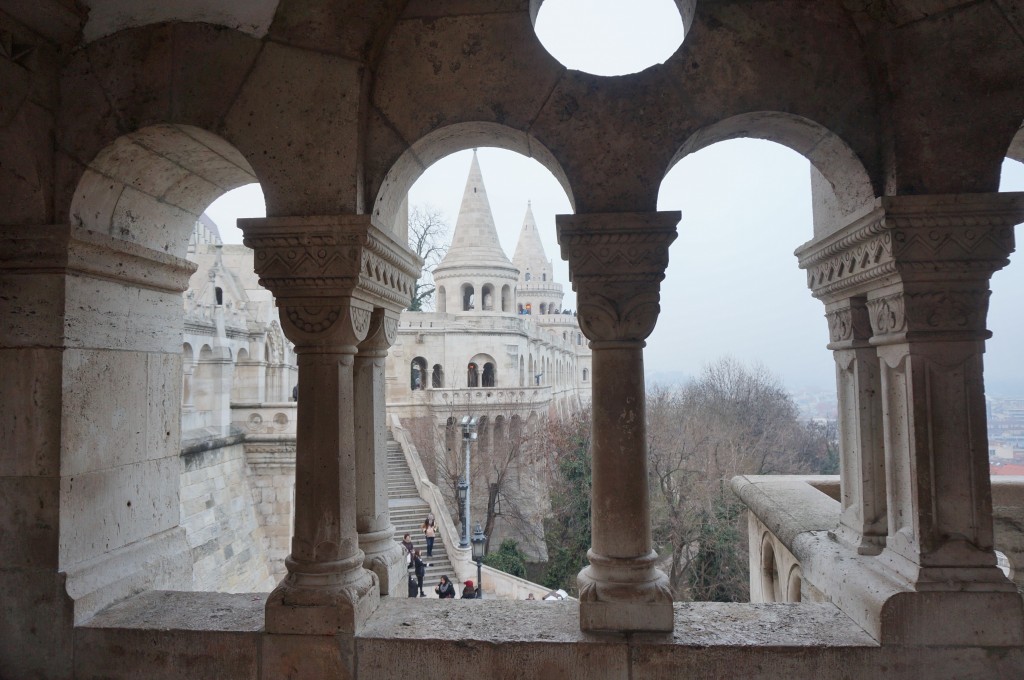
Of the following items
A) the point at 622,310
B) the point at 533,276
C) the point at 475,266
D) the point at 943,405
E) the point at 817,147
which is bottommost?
the point at 943,405

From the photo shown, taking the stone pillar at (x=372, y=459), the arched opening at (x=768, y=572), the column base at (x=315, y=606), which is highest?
the stone pillar at (x=372, y=459)

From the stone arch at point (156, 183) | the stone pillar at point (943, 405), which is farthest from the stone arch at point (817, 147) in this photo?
the stone arch at point (156, 183)

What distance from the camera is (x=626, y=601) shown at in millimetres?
2322

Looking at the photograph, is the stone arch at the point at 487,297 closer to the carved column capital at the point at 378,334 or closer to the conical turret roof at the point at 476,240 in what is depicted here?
the conical turret roof at the point at 476,240

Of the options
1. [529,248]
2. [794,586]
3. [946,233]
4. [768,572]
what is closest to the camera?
[946,233]

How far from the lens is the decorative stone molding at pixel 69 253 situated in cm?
255

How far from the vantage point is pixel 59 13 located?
2484mm

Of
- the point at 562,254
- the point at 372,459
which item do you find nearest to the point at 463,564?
the point at 372,459

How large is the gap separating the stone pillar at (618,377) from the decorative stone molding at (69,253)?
1976mm

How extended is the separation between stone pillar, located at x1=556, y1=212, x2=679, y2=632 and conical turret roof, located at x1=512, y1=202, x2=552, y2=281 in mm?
44475

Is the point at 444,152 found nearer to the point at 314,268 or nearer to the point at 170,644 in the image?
the point at 314,268

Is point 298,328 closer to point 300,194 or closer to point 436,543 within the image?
point 300,194

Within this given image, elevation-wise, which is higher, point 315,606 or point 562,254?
point 562,254

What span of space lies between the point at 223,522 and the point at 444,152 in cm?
885
